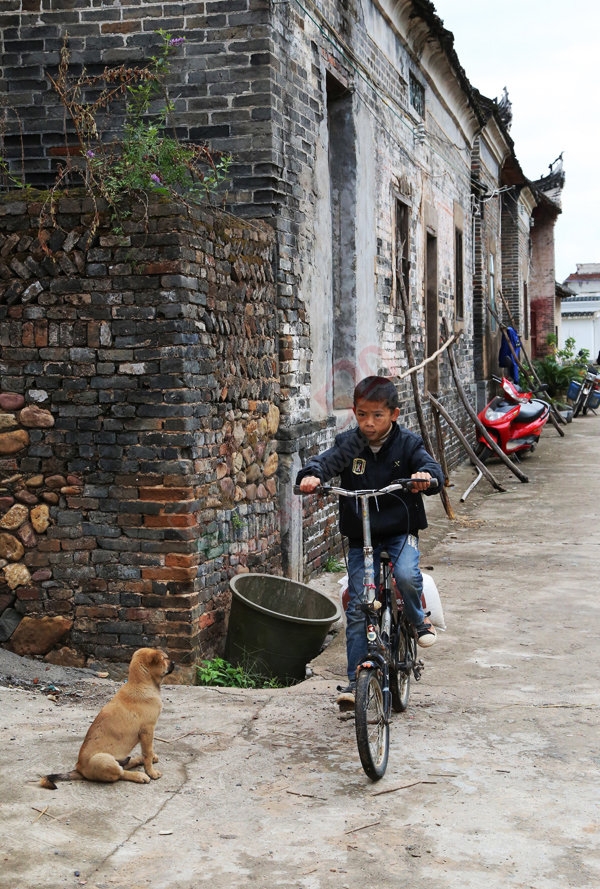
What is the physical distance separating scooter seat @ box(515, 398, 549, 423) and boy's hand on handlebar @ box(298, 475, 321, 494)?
11347 millimetres

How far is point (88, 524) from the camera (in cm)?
571

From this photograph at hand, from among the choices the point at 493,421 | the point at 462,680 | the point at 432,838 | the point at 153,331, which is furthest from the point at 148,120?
the point at 493,421

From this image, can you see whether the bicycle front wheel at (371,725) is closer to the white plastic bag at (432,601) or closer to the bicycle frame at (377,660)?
the bicycle frame at (377,660)

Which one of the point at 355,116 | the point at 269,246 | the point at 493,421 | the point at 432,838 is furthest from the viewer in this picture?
the point at 493,421

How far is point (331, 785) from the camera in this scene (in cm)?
412

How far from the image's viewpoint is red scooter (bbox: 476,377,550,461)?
15.2 m

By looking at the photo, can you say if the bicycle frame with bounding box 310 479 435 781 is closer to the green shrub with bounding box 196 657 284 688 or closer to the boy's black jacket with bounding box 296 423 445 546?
the boy's black jacket with bounding box 296 423 445 546

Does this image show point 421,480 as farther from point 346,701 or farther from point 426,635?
point 346,701

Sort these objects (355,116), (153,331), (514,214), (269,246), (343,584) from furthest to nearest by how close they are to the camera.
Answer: (514,214) < (355,116) < (269,246) < (153,331) < (343,584)

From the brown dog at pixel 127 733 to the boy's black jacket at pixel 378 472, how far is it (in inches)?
41.5

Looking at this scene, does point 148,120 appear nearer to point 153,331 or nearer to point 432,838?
point 153,331

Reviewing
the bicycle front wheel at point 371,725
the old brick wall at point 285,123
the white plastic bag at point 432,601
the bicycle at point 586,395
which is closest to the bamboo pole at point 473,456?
the old brick wall at point 285,123

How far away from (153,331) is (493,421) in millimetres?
10374

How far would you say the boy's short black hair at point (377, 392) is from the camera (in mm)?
4547
